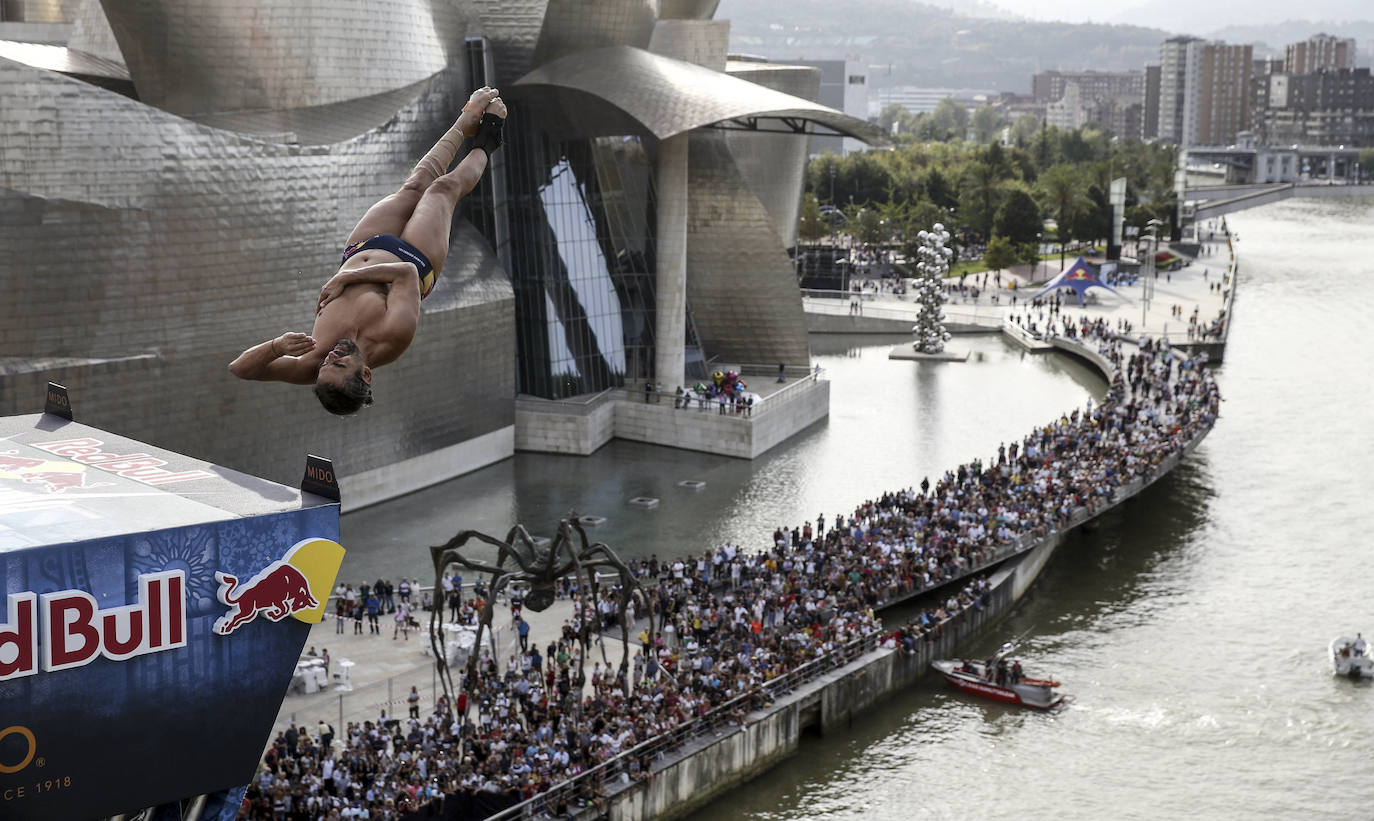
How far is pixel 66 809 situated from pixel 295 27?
3476cm

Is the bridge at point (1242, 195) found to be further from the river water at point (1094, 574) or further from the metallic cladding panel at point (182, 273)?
the metallic cladding panel at point (182, 273)

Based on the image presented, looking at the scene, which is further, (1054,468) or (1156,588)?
(1054,468)

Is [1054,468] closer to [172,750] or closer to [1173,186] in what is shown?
[172,750]

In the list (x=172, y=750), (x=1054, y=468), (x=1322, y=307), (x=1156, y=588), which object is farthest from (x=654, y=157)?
(x=1322, y=307)

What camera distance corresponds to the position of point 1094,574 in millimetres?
45312

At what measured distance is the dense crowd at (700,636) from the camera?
25938mm

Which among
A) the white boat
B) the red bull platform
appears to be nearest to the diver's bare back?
the red bull platform

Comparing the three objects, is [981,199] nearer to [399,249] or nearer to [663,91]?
[663,91]

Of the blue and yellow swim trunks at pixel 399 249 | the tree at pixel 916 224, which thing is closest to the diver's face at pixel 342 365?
the blue and yellow swim trunks at pixel 399 249

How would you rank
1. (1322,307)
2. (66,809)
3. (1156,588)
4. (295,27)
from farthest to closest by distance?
(1322,307) → (295,27) → (1156,588) → (66,809)

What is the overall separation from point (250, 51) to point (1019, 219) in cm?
6472

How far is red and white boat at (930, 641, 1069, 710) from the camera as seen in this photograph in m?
35.2

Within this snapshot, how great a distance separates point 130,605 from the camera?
15.7 metres

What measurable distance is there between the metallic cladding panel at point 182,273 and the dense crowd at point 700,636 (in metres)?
9.80
